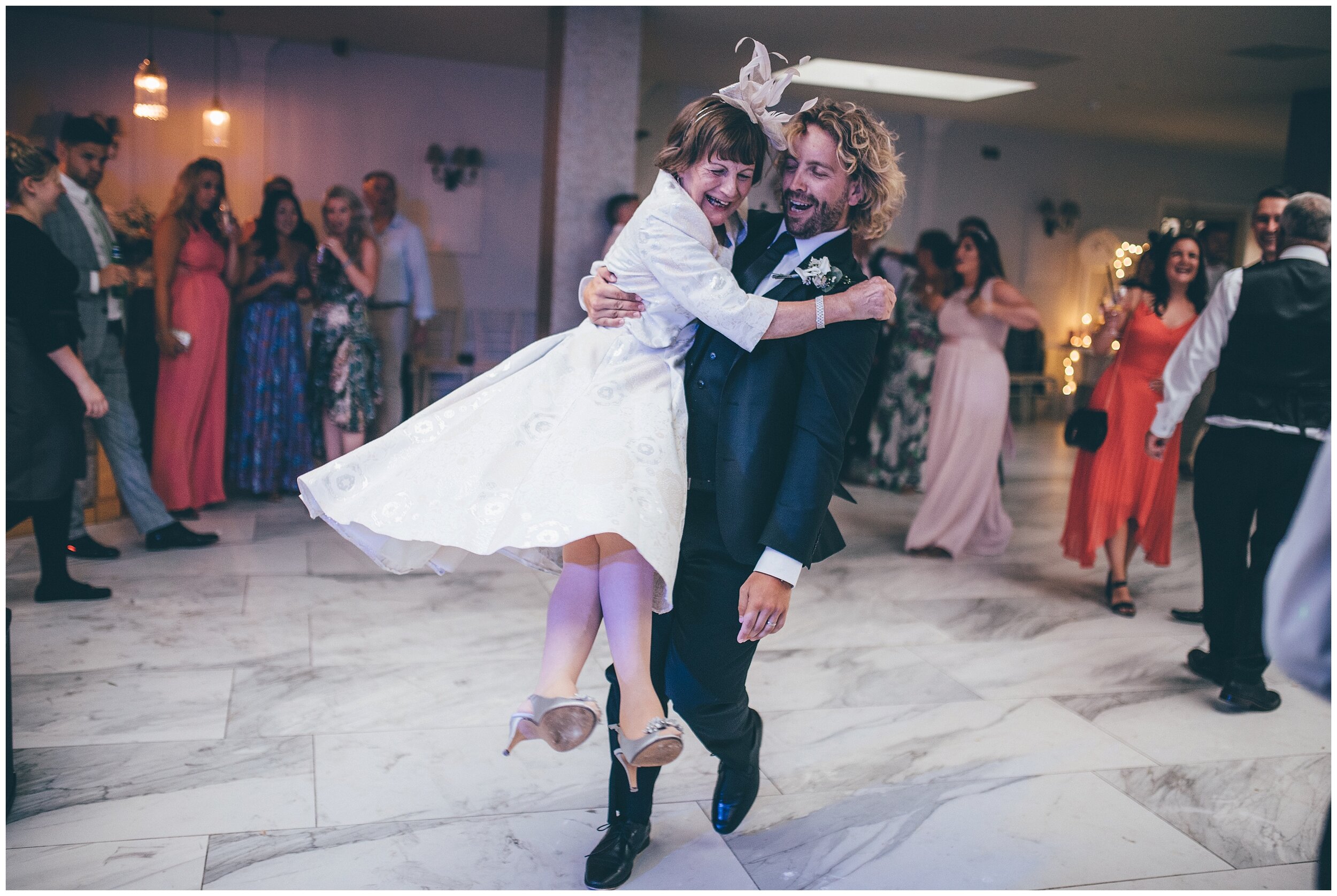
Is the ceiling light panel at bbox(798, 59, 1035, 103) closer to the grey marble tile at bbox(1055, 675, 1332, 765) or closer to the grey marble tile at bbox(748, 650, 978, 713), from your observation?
the grey marble tile at bbox(748, 650, 978, 713)

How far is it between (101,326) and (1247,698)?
4520 mm

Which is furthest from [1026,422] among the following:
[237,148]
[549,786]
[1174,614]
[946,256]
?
[549,786]

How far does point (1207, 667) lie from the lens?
3619 millimetres

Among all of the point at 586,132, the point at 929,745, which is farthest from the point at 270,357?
the point at 929,745

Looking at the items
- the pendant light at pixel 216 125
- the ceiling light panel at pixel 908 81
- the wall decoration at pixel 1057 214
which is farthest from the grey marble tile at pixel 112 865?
the wall decoration at pixel 1057 214

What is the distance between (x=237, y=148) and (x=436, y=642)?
6.38 meters

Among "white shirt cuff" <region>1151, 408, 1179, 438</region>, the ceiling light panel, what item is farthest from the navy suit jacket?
the ceiling light panel

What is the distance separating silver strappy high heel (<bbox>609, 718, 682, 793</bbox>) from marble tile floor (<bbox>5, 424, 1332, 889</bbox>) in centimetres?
48

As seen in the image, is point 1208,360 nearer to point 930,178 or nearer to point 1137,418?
point 1137,418

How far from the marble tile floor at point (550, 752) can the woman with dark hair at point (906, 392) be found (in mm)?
2288

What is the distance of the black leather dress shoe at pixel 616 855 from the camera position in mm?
2199

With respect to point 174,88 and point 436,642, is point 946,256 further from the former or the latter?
point 174,88

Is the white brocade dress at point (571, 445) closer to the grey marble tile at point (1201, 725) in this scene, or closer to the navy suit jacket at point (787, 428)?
the navy suit jacket at point (787, 428)

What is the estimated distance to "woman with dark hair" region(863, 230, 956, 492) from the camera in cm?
667
